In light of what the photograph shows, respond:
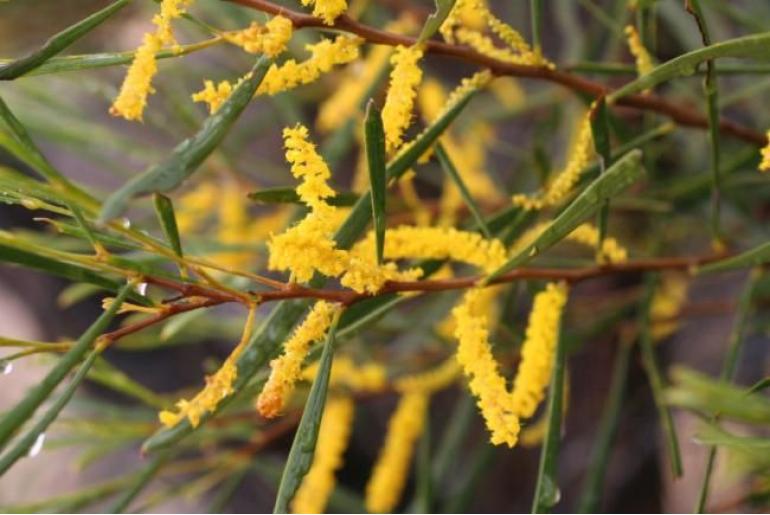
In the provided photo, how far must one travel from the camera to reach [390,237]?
20.2 inches

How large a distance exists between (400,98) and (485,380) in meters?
0.14

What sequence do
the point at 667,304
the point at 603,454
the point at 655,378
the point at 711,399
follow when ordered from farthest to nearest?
the point at 667,304, the point at 603,454, the point at 655,378, the point at 711,399

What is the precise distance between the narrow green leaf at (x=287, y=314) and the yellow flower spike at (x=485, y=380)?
0.07 metres

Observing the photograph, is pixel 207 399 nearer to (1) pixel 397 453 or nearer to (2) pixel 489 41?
(2) pixel 489 41

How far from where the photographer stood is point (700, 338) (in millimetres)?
1307

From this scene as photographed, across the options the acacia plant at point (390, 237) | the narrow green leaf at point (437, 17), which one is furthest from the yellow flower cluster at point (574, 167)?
the narrow green leaf at point (437, 17)

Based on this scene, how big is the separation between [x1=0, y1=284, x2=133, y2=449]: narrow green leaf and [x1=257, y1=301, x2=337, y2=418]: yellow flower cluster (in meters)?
0.08

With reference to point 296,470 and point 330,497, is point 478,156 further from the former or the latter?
point 296,470

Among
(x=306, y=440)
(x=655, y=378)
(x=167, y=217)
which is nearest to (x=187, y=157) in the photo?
(x=167, y=217)

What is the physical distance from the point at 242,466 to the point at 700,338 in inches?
29.4

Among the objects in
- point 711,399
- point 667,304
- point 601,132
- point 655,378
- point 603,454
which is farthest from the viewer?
point 667,304

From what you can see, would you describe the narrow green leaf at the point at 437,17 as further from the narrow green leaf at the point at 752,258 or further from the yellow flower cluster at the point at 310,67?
the narrow green leaf at the point at 752,258

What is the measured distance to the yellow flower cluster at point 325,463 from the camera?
69 cm

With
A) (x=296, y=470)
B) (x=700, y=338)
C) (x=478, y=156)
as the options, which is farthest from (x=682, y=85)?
(x=296, y=470)
